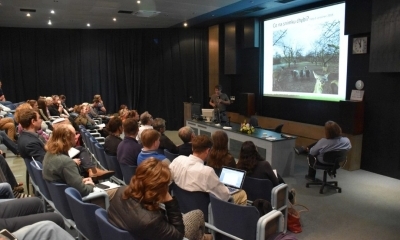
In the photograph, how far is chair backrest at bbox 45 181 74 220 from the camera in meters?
2.50

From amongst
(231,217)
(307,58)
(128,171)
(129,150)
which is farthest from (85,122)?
(307,58)

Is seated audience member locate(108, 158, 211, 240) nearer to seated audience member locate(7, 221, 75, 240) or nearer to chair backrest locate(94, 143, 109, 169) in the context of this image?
seated audience member locate(7, 221, 75, 240)

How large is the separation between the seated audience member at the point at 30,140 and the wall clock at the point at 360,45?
5693 millimetres

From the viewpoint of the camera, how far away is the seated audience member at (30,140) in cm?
330

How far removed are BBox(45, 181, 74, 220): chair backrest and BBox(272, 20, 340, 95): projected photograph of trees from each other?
6.05 m

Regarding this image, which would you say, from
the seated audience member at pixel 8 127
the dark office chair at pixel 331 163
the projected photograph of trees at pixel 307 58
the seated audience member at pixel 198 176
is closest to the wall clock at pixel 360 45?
the projected photograph of trees at pixel 307 58

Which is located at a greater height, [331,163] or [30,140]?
[30,140]

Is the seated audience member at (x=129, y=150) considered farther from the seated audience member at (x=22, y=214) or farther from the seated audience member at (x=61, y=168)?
the seated audience member at (x=22, y=214)

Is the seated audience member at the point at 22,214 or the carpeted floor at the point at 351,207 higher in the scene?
the seated audience member at the point at 22,214

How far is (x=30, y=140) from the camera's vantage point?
3.31 m

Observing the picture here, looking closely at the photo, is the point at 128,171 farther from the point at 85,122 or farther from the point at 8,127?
the point at 85,122

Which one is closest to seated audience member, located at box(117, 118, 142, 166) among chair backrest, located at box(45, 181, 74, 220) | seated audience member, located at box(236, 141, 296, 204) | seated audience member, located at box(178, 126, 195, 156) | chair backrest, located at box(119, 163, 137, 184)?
chair backrest, located at box(119, 163, 137, 184)

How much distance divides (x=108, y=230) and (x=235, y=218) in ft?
3.43

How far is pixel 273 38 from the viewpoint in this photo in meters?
8.77
